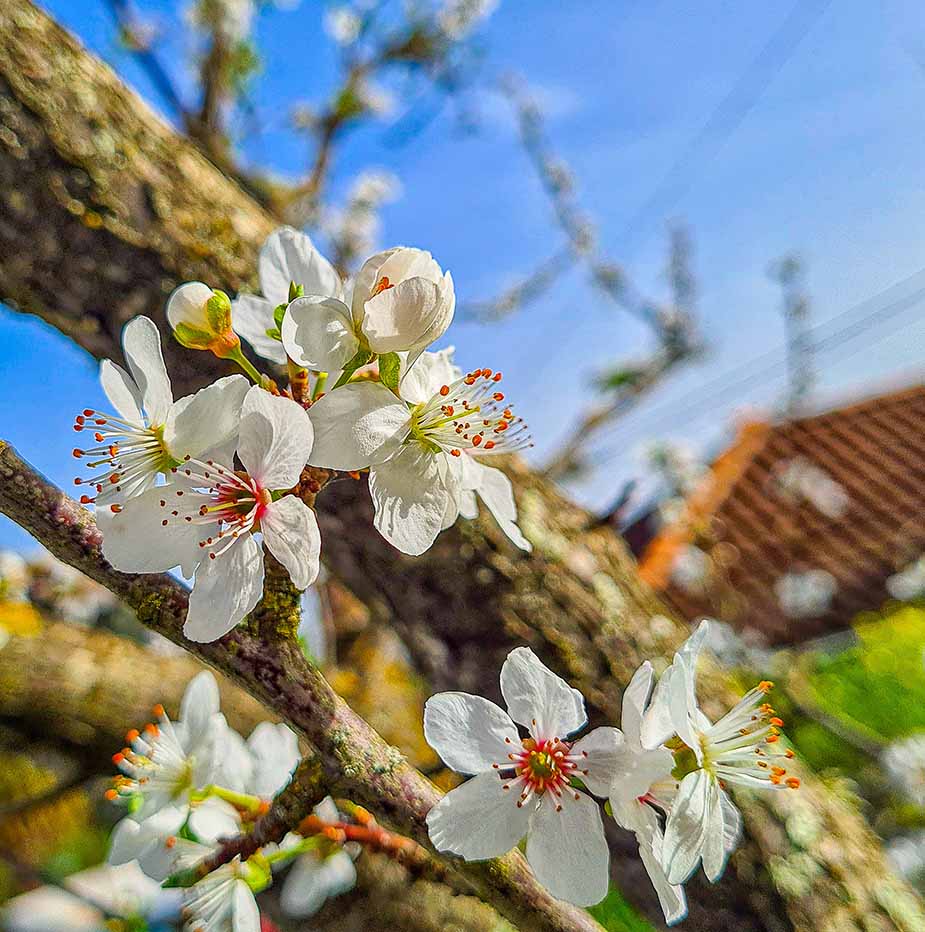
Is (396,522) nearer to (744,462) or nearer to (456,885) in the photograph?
(456,885)

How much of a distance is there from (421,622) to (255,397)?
0.58 m

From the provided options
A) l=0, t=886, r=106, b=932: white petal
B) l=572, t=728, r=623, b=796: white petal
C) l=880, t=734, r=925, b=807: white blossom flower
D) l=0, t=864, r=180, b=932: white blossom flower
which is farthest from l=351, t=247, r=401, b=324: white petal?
l=880, t=734, r=925, b=807: white blossom flower

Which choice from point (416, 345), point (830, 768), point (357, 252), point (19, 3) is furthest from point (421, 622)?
point (357, 252)

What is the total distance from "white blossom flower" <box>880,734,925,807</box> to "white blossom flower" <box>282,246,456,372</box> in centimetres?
164

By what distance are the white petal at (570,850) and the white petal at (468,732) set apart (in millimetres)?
31

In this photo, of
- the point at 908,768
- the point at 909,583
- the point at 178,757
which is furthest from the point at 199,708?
the point at 909,583

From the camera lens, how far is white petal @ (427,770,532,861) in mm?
310

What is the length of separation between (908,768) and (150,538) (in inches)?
66.5

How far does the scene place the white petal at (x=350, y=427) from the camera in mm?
313

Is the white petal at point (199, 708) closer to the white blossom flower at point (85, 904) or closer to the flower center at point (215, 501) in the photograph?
the flower center at point (215, 501)

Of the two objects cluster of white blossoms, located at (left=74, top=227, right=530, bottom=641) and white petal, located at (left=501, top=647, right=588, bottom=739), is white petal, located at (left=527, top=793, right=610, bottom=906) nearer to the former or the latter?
white petal, located at (left=501, top=647, right=588, bottom=739)

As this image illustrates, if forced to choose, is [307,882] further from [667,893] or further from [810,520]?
[810,520]

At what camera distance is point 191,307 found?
14.5 inches

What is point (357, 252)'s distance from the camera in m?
2.78
